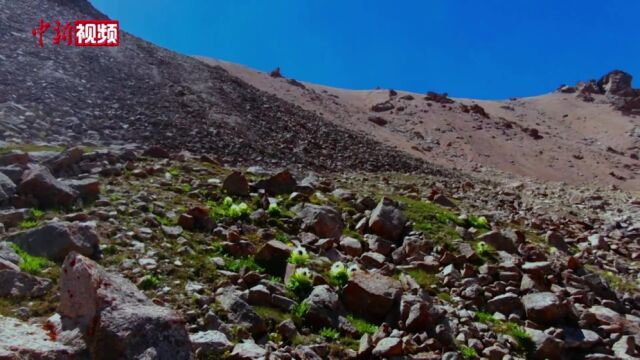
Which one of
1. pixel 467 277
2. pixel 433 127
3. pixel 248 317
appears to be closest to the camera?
pixel 248 317

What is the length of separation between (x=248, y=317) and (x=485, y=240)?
7738 millimetres

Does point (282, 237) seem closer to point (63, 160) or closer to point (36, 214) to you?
point (36, 214)

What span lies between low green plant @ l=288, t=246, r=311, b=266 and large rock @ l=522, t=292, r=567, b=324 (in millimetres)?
4204

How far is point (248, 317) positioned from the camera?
7598 mm

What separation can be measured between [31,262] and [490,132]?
175 feet

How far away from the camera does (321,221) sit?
39.0 feet

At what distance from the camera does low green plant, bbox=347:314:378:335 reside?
8.23 meters

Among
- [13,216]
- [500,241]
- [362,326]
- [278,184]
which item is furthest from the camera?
[278,184]

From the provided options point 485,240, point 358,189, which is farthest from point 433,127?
point 485,240

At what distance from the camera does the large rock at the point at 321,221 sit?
11.9 meters

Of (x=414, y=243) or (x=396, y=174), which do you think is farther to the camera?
(x=396, y=174)

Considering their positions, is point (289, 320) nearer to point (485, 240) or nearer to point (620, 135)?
point (485, 240)

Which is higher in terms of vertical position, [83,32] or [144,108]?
[83,32]

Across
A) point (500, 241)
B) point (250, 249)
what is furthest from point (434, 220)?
point (250, 249)
